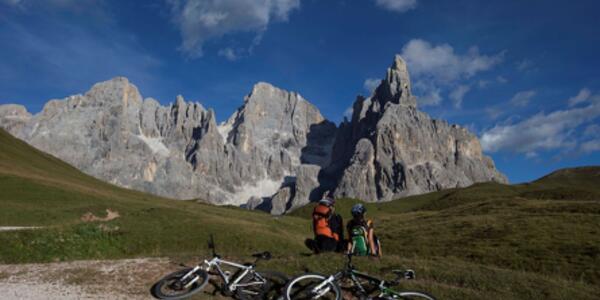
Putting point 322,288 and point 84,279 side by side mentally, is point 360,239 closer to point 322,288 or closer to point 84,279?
point 322,288

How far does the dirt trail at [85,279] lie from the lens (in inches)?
599

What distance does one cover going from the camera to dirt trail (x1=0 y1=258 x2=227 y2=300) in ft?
49.9

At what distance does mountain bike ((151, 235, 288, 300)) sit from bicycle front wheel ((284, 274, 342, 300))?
157cm

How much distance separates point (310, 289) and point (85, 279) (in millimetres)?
9839

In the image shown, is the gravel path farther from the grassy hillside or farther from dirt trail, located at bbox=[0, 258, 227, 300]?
the grassy hillside

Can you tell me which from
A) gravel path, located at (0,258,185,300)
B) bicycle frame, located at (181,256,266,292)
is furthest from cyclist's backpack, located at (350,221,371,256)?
gravel path, located at (0,258,185,300)

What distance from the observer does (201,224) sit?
4541cm

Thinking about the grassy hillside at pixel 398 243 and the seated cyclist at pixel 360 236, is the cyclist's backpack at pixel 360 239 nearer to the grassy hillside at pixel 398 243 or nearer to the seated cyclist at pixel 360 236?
the seated cyclist at pixel 360 236

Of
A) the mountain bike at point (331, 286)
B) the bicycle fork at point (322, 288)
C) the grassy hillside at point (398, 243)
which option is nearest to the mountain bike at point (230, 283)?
the mountain bike at point (331, 286)

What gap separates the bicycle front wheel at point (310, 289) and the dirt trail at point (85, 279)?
3426 mm

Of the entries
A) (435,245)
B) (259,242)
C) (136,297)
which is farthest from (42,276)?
(435,245)

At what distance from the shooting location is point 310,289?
1330 cm

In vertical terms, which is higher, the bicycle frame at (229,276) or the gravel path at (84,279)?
the bicycle frame at (229,276)

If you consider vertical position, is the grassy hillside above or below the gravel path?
above
